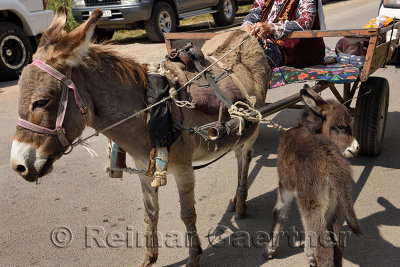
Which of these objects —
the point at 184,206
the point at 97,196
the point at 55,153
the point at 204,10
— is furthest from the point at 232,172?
the point at 204,10

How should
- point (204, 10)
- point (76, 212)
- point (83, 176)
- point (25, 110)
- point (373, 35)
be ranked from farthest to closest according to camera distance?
point (204, 10), point (83, 176), point (76, 212), point (373, 35), point (25, 110)

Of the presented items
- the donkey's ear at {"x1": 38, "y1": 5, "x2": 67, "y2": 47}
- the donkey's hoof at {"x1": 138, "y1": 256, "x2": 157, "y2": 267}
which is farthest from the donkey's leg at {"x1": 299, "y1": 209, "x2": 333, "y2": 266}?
the donkey's ear at {"x1": 38, "y1": 5, "x2": 67, "y2": 47}

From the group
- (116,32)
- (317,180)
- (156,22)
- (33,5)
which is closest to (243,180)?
(317,180)

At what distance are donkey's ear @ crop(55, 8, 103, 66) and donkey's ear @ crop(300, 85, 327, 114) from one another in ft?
5.94

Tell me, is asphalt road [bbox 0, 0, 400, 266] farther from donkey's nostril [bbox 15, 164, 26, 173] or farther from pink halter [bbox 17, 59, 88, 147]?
pink halter [bbox 17, 59, 88, 147]

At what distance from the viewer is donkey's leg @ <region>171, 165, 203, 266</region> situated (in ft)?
10.6

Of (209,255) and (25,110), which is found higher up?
(25,110)

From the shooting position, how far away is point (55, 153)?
264 cm

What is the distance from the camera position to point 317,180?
3076 mm

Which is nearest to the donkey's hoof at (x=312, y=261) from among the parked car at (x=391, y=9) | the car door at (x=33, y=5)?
the parked car at (x=391, y=9)

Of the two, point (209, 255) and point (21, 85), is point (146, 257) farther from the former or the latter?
point (21, 85)

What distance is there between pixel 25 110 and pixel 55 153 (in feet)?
1.06

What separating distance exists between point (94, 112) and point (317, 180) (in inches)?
65.4

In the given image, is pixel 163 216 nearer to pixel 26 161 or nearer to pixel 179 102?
pixel 179 102
